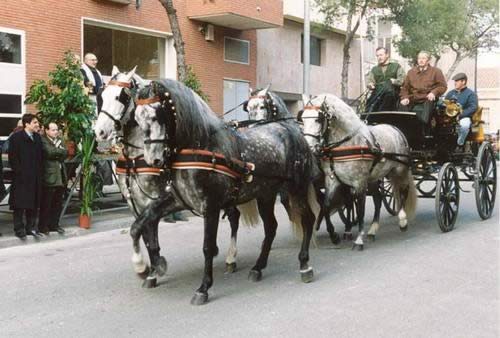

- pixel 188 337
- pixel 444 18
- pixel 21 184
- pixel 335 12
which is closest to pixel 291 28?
pixel 335 12

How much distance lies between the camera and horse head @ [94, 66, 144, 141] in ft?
18.8

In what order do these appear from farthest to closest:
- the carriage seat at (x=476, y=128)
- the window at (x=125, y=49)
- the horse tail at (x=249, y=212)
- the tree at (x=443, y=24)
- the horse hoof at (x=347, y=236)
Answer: the tree at (x=443, y=24) < the window at (x=125, y=49) < the carriage seat at (x=476, y=128) < the horse hoof at (x=347, y=236) < the horse tail at (x=249, y=212)

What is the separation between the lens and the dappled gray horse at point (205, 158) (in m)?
5.68

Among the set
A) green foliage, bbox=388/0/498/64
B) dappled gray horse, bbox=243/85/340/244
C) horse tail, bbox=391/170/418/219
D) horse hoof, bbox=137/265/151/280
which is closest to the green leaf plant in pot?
dappled gray horse, bbox=243/85/340/244

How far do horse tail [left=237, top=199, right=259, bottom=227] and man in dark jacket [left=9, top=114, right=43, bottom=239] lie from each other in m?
3.21

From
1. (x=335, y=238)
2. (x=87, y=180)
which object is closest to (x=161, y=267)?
(x=335, y=238)

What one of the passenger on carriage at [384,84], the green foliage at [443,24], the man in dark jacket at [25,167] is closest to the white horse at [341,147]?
the passenger on carriage at [384,84]

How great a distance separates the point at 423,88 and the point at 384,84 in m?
0.61

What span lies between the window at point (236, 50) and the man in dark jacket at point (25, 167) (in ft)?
41.7

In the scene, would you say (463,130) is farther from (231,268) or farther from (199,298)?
(199,298)

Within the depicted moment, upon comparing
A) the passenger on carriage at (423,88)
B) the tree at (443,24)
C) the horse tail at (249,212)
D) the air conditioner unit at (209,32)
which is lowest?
the horse tail at (249,212)

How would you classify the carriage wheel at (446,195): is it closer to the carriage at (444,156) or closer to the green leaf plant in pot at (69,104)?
the carriage at (444,156)

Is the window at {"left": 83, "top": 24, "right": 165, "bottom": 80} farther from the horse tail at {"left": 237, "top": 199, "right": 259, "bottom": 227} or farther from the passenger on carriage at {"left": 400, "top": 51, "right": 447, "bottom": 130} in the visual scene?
the horse tail at {"left": 237, "top": 199, "right": 259, "bottom": 227}

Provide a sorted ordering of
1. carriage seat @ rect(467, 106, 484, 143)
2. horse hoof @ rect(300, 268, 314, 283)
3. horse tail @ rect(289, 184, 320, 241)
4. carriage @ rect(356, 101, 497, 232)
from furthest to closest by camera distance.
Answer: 1. carriage seat @ rect(467, 106, 484, 143)
2. carriage @ rect(356, 101, 497, 232)
3. horse tail @ rect(289, 184, 320, 241)
4. horse hoof @ rect(300, 268, 314, 283)
